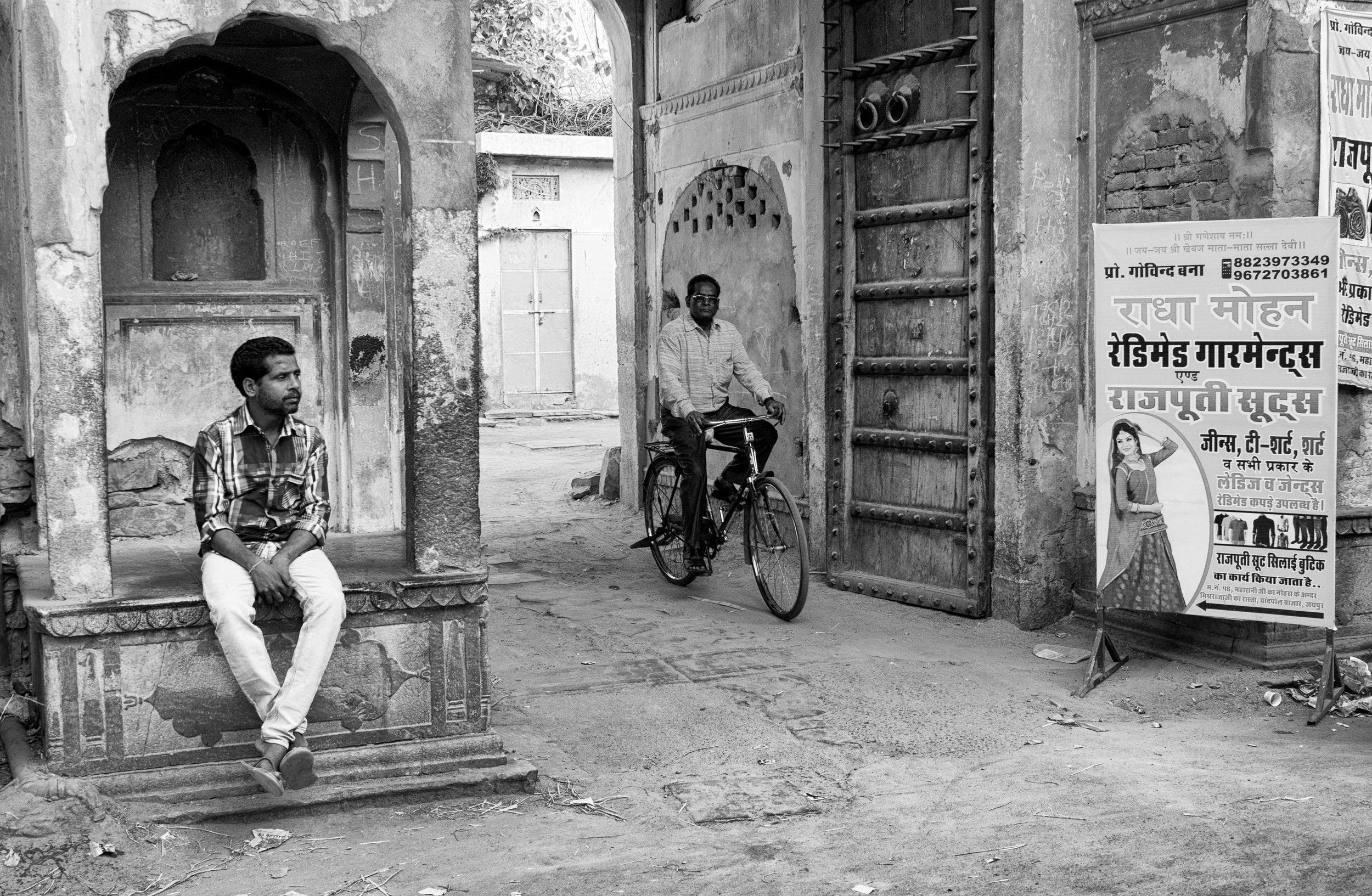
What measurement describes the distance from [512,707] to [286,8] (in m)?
2.89

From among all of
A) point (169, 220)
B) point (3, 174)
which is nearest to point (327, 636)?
point (3, 174)

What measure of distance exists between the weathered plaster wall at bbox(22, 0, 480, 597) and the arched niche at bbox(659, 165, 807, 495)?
4148mm

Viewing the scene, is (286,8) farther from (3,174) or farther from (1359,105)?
(1359,105)

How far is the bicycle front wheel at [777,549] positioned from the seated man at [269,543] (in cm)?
294

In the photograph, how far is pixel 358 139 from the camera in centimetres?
723

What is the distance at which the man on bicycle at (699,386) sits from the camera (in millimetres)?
8008

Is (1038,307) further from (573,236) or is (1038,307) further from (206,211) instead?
(573,236)

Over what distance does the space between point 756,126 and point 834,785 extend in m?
5.48

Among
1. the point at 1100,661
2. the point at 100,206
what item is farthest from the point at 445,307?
the point at 1100,661

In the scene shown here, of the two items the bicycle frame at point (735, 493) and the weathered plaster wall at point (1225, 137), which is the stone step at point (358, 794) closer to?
the bicycle frame at point (735, 493)

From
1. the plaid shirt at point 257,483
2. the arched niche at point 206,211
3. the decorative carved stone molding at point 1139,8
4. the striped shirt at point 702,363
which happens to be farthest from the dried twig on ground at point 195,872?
the decorative carved stone molding at point 1139,8

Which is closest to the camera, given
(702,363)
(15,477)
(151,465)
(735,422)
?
(15,477)

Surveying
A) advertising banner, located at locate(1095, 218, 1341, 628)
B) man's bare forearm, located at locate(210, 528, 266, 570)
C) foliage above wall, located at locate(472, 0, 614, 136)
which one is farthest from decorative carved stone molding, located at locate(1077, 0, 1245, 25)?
foliage above wall, located at locate(472, 0, 614, 136)

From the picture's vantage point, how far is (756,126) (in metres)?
9.47
